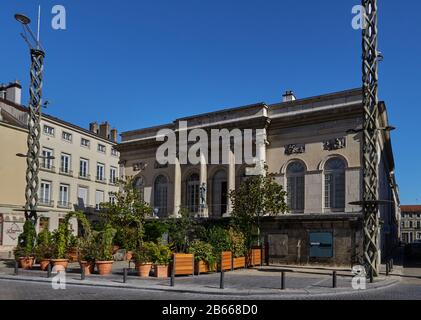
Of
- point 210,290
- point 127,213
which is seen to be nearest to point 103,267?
point 210,290

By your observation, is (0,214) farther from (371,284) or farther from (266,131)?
(371,284)

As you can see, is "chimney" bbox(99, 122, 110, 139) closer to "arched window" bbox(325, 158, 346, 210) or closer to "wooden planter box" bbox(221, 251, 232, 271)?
"arched window" bbox(325, 158, 346, 210)

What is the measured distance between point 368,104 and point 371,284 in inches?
273

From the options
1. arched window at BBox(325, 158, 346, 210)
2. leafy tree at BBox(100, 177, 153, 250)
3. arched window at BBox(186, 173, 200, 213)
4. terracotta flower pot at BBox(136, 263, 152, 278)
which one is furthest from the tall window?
terracotta flower pot at BBox(136, 263, 152, 278)

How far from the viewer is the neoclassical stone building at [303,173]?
23750mm

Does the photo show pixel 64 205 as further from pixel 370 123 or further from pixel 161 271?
pixel 370 123

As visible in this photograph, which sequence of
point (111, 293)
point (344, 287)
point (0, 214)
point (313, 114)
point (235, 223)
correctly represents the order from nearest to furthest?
point (111, 293), point (344, 287), point (235, 223), point (313, 114), point (0, 214)

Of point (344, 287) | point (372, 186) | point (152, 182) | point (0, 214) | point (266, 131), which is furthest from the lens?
point (0, 214)

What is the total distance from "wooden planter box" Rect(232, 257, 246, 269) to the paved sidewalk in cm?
138

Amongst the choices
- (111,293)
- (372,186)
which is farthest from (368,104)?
(111,293)

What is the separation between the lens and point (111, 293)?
13.0 metres

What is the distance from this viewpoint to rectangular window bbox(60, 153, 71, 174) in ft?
145

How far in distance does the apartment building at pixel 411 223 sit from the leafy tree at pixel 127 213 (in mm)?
94476

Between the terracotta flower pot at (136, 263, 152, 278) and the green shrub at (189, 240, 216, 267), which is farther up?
the green shrub at (189, 240, 216, 267)
